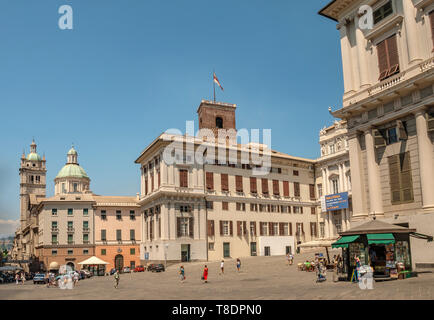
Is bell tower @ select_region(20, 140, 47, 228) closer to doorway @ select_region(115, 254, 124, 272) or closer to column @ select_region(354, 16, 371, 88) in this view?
doorway @ select_region(115, 254, 124, 272)

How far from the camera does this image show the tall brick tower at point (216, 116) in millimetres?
72938

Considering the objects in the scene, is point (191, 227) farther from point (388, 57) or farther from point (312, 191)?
point (388, 57)

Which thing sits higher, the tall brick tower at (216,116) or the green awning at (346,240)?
the tall brick tower at (216,116)

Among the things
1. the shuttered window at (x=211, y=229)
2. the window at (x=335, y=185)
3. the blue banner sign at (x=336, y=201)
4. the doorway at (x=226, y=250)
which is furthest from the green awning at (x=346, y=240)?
the window at (x=335, y=185)

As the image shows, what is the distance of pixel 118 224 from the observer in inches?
3140

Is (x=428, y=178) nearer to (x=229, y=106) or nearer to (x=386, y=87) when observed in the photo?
(x=386, y=87)

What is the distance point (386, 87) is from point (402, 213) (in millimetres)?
8322

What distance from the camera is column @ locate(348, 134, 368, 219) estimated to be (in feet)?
101

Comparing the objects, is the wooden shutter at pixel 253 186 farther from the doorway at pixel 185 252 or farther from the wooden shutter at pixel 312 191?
the doorway at pixel 185 252

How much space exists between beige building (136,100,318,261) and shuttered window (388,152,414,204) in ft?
114

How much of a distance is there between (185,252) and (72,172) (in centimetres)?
7027

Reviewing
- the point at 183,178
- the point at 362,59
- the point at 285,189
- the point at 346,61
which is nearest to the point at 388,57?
the point at 362,59

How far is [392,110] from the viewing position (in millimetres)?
29094

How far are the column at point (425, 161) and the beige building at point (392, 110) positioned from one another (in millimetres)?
54
